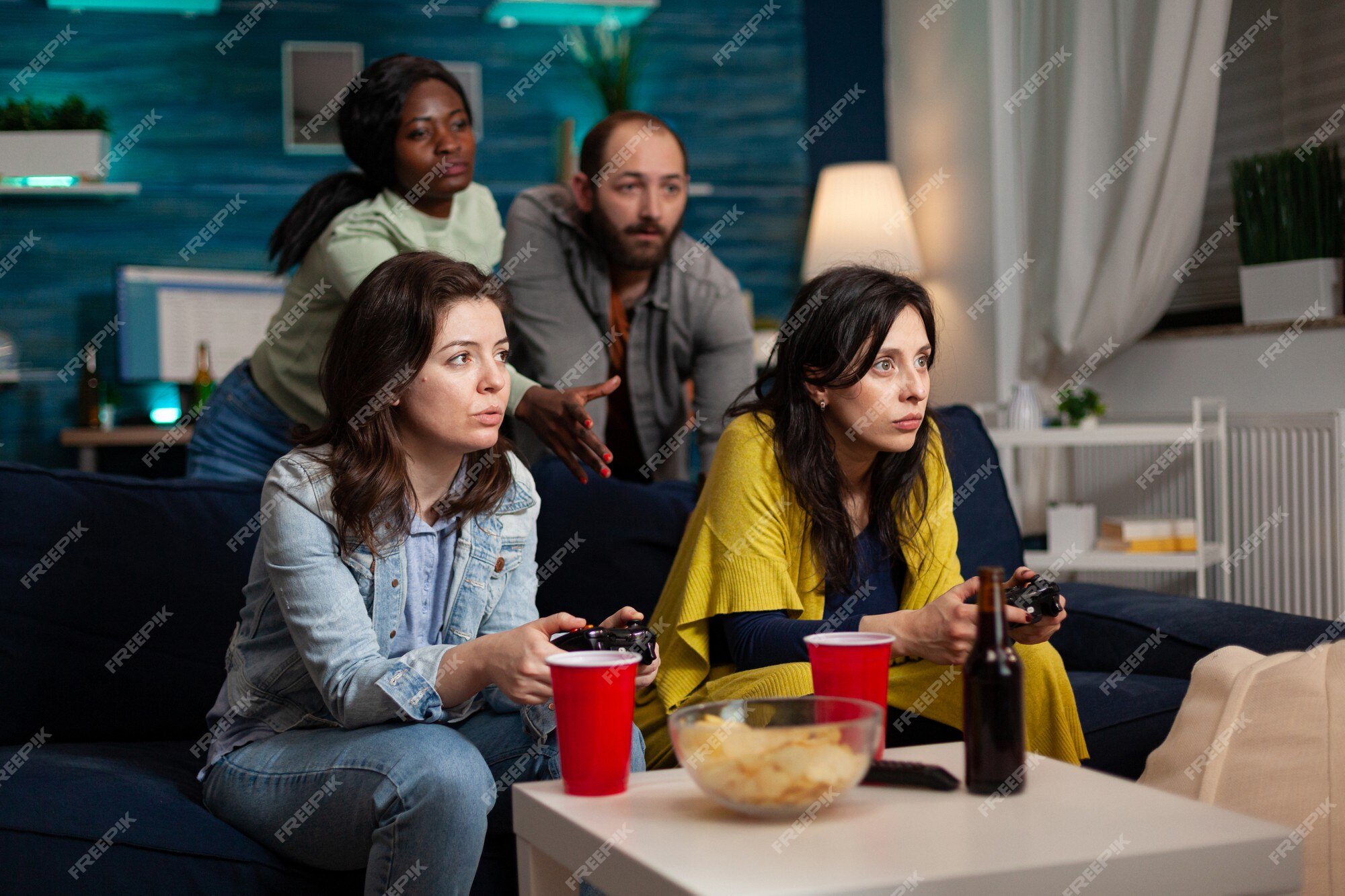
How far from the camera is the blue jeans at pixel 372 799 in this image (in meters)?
1.36

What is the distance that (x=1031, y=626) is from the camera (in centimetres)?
140

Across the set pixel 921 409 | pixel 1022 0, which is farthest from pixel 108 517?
pixel 1022 0

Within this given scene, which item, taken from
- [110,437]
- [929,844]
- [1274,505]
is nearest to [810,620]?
[929,844]

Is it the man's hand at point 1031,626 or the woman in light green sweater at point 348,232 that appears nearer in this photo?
the man's hand at point 1031,626

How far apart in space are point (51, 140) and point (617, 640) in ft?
12.6

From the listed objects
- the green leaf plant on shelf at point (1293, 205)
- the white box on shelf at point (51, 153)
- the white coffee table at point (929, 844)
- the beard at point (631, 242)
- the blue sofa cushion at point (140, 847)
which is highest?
the white box on shelf at point (51, 153)

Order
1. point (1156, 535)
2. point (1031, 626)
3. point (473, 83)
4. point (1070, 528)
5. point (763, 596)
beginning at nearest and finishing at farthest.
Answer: point (1031, 626)
point (763, 596)
point (1156, 535)
point (1070, 528)
point (473, 83)

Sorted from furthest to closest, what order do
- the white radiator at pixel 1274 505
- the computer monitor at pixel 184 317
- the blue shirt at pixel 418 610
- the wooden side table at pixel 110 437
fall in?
1. the computer monitor at pixel 184 317
2. the wooden side table at pixel 110 437
3. the white radiator at pixel 1274 505
4. the blue shirt at pixel 418 610

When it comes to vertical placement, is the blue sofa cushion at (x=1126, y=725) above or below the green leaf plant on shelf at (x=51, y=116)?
below

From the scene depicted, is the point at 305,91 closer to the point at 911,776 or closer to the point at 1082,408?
the point at 1082,408

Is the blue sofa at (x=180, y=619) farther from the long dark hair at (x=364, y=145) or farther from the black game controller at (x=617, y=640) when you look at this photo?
the long dark hair at (x=364, y=145)

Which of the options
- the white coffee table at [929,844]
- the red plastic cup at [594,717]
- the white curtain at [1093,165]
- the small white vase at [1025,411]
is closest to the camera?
the white coffee table at [929,844]

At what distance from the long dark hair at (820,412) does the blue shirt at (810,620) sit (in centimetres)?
2

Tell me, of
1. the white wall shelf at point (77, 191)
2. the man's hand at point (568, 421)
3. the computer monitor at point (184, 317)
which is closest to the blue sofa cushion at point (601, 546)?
the man's hand at point (568, 421)
